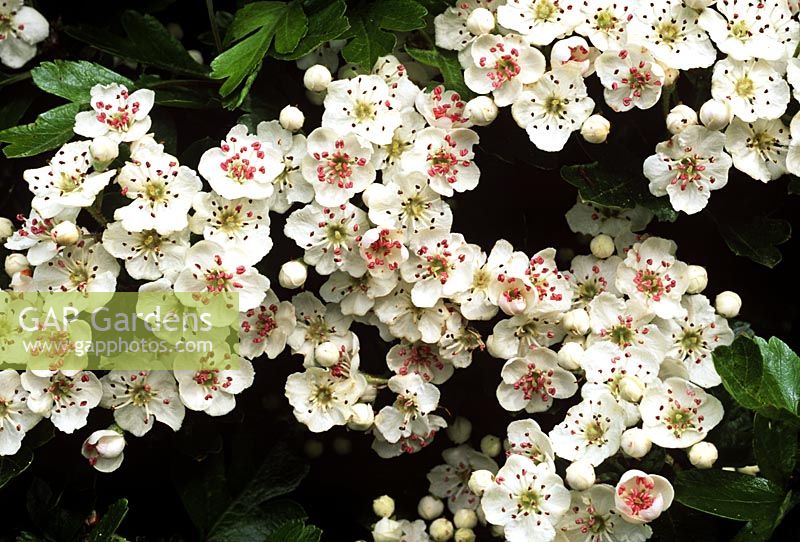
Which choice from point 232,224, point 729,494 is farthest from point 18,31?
point 729,494

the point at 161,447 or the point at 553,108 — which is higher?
the point at 553,108

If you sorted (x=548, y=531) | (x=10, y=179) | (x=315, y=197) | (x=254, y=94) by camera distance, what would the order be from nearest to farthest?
1. (x=548, y=531)
2. (x=315, y=197)
3. (x=254, y=94)
4. (x=10, y=179)

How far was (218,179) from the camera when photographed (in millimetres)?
1513

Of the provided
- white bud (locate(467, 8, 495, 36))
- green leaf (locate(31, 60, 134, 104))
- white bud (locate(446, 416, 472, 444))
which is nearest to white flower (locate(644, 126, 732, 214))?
white bud (locate(467, 8, 495, 36))

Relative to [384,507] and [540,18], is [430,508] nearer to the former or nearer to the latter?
[384,507]

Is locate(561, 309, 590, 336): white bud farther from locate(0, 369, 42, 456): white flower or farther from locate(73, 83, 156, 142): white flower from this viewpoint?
locate(0, 369, 42, 456): white flower

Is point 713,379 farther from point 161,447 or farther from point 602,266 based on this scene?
point 161,447

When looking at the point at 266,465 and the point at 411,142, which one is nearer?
the point at 411,142

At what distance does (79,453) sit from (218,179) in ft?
1.90

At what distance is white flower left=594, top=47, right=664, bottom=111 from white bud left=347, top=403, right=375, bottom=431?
613 millimetres

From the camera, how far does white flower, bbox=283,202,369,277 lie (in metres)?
1.54

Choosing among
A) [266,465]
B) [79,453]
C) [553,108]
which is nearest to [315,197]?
[553,108]

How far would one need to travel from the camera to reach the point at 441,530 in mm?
1693

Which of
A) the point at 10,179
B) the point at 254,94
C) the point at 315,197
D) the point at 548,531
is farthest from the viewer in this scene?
the point at 10,179
